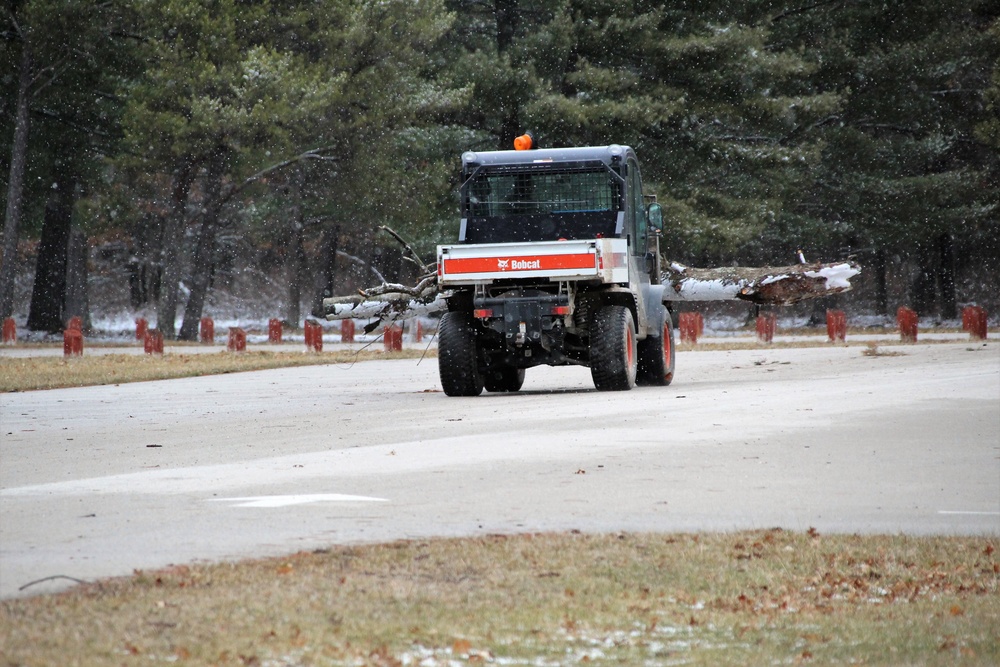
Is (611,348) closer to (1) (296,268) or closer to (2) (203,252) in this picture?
(2) (203,252)

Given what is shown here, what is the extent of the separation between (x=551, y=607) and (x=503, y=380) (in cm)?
1430

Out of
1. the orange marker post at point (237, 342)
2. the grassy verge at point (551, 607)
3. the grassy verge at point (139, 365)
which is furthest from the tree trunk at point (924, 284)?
the grassy verge at point (551, 607)

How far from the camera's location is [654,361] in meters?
20.8

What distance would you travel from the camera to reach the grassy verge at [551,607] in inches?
225

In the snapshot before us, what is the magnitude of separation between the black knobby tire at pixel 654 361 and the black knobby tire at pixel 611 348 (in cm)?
164

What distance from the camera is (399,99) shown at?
42469 mm

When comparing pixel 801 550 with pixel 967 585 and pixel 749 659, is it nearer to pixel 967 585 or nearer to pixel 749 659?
pixel 967 585

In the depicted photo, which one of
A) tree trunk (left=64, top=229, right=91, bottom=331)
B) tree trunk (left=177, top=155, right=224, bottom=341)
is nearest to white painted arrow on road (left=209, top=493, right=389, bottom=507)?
tree trunk (left=177, top=155, right=224, bottom=341)

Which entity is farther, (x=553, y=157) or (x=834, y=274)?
(x=834, y=274)

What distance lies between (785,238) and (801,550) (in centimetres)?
4215

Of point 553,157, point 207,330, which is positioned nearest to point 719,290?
point 553,157

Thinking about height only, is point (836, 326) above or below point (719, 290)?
below

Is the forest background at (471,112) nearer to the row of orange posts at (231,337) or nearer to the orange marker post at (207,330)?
the orange marker post at (207,330)

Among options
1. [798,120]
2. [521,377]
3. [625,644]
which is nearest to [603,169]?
[521,377]
